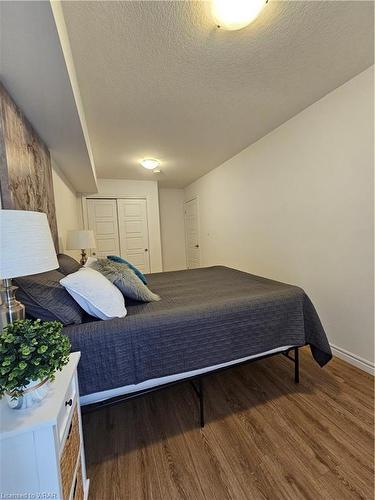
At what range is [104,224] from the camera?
4883 millimetres

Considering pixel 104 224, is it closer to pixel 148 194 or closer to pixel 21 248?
pixel 148 194

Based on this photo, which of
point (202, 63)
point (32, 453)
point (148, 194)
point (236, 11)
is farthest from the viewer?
point (148, 194)

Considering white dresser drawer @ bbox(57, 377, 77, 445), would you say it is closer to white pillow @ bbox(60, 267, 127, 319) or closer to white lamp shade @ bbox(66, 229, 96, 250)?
white pillow @ bbox(60, 267, 127, 319)

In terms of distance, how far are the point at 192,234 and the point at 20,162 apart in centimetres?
424

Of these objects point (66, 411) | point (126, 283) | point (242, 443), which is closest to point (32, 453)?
point (66, 411)

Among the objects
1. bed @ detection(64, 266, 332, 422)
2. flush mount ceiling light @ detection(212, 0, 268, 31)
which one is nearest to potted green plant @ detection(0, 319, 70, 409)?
bed @ detection(64, 266, 332, 422)

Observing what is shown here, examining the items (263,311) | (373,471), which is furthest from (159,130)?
(373,471)

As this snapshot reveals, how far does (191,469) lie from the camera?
46.7 inches

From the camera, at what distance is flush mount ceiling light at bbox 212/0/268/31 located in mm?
1150

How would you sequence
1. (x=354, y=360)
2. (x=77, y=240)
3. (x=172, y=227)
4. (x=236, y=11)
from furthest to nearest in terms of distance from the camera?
1. (x=172, y=227)
2. (x=77, y=240)
3. (x=354, y=360)
4. (x=236, y=11)

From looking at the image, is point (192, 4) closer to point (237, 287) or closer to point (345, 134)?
point (345, 134)

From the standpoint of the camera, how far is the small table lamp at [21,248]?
0.76 metres

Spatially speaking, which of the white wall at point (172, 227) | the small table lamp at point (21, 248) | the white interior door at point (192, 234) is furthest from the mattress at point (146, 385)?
the white wall at point (172, 227)

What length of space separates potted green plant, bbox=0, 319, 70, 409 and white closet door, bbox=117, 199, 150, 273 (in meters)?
4.36
